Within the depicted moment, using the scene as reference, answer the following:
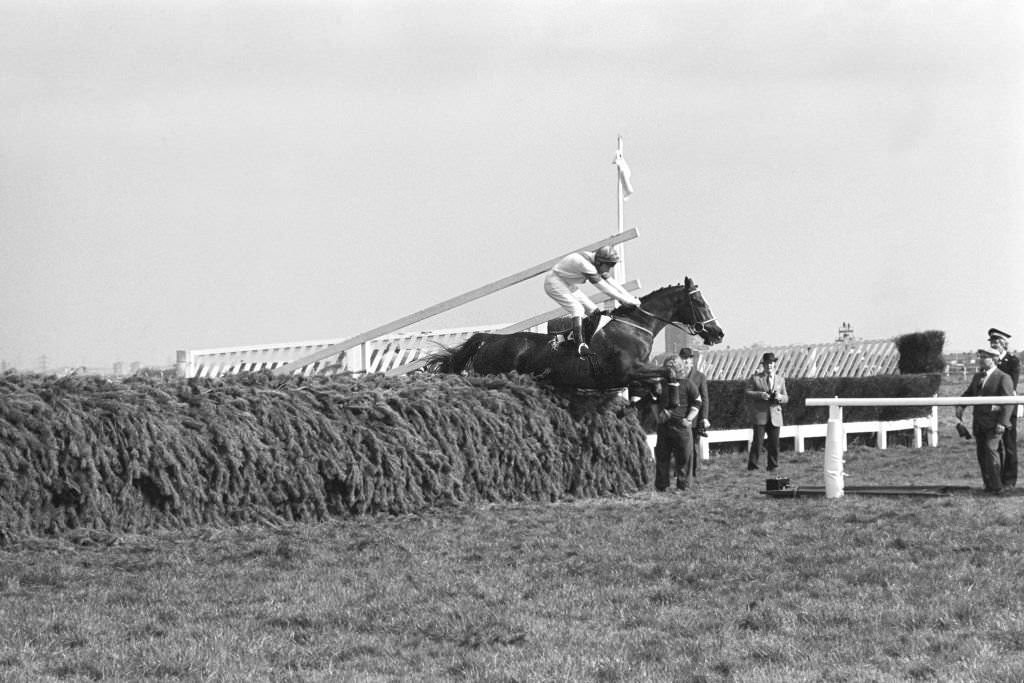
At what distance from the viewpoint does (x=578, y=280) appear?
625 inches

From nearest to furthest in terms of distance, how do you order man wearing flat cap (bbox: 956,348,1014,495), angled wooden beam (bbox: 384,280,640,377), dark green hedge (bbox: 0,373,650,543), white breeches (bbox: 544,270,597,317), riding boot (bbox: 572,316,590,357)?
dark green hedge (bbox: 0,373,650,543) < man wearing flat cap (bbox: 956,348,1014,495) < riding boot (bbox: 572,316,590,357) < white breeches (bbox: 544,270,597,317) < angled wooden beam (bbox: 384,280,640,377)

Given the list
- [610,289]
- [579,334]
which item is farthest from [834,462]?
[610,289]

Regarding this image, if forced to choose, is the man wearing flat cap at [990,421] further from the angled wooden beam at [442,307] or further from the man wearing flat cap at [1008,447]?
the angled wooden beam at [442,307]

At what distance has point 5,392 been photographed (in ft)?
34.9

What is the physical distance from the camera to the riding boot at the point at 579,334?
1499 centimetres

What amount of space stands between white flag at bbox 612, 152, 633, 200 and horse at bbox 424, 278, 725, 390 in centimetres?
666

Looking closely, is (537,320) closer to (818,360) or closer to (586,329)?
(586,329)

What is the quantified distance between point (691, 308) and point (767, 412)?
3.34 meters

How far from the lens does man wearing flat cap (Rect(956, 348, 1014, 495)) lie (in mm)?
12898

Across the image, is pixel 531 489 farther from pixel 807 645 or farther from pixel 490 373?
pixel 807 645

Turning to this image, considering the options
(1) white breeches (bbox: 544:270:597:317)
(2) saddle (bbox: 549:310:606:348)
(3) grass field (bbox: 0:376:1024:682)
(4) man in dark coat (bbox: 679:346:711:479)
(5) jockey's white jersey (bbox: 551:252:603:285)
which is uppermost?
(5) jockey's white jersey (bbox: 551:252:603:285)

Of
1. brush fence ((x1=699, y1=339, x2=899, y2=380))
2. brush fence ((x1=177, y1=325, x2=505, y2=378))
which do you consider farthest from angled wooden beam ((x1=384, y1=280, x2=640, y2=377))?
brush fence ((x1=699, y1=339, x2=899, y2=380))

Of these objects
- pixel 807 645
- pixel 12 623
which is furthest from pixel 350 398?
pixel 807 645

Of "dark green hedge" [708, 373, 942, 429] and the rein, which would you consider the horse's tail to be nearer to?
the rein
